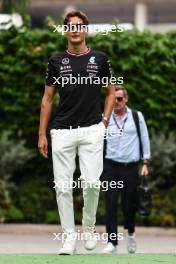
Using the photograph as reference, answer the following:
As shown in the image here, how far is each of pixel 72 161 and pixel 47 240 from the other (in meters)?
5.44

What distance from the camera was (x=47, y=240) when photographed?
1323 cm

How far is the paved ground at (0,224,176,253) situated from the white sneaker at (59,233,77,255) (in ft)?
10.4

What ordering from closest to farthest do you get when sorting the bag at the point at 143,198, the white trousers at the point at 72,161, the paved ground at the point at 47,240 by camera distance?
the white trousers at the point at 72,161 → the bag at the point at 143,198 → the paved ground at the point at 47,240

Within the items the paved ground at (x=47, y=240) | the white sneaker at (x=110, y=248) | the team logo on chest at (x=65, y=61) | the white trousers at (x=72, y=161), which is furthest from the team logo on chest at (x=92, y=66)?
the paved ground at (x=47, y=240)

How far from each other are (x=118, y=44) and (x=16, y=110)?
6.76 feet

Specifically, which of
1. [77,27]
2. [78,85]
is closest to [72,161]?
[78,85]

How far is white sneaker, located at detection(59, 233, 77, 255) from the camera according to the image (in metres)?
7.80

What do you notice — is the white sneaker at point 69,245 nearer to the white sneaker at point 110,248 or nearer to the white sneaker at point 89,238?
the white sneaker at point 89,238

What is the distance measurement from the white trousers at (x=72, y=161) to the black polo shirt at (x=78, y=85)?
0.08 m

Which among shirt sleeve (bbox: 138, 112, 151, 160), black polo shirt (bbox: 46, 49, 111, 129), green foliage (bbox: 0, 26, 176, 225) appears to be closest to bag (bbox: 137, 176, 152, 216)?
shirt sleeve (bbox: 138, 112, 151, 160)

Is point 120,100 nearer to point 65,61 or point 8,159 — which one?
point 65,61

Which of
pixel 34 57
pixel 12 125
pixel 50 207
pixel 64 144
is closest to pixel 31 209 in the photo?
pixel 50 207

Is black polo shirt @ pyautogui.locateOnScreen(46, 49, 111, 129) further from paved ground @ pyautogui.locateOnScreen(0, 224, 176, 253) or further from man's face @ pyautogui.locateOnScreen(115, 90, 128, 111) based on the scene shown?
paved ground @ pyautogui.locateOnScreen(0, 224, 176, 253)

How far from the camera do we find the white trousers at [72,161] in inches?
310
